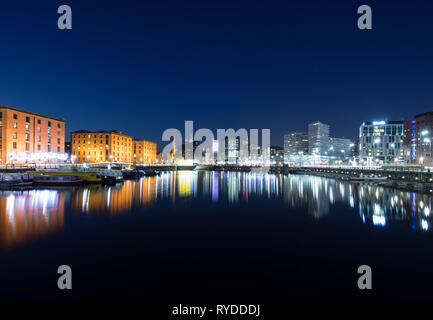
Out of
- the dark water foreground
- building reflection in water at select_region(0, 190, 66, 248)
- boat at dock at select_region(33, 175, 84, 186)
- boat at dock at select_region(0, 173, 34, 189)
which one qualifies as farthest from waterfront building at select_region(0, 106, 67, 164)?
the dark water foreground

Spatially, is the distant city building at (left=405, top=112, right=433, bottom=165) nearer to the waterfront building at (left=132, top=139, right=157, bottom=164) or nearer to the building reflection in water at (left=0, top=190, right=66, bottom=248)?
the building reflection in water at (left=0, top=190, right=66, bottom=248)

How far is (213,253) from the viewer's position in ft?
41.4

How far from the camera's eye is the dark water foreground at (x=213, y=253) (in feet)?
29.4

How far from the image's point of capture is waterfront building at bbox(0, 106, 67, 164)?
184 ft

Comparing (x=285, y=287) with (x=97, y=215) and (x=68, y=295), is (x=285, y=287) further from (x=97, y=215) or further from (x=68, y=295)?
(x=97, y=215)

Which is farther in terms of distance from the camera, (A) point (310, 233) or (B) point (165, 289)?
(A) point (310, 233)

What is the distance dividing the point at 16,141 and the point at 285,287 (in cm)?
7050

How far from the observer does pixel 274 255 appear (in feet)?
40.7

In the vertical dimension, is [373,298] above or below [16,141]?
below

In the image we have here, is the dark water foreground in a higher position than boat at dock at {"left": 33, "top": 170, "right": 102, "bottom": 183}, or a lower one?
lower

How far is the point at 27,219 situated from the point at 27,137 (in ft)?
182

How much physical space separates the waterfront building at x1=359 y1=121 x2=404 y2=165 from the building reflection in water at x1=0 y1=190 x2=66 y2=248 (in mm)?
161513

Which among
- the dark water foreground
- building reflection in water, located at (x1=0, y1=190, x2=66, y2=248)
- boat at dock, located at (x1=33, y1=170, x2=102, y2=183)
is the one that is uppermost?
boat at dock, located at (x1=33, y1=170, x2=102, y2=183)
